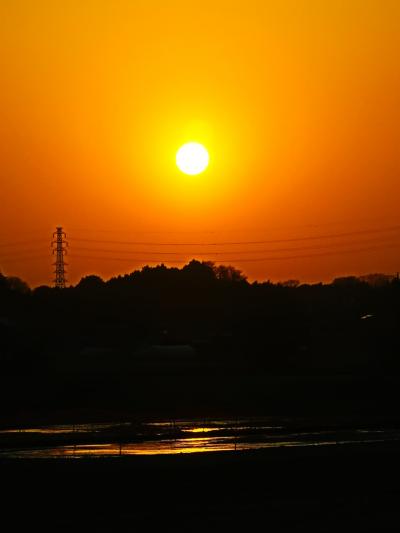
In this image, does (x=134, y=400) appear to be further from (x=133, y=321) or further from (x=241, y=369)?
(x=133, y=321)

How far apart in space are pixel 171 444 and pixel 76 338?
78372mm

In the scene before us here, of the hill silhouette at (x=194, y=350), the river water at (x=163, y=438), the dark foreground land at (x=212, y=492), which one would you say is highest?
the hill silhouette at (x=194, y=350)

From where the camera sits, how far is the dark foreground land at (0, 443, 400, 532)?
26.2m

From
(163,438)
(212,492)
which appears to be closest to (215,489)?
(212,492)

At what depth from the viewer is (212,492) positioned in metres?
31.1

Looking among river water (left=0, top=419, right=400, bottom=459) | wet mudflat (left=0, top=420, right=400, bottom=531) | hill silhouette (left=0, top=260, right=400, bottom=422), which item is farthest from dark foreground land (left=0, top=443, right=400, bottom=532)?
hill silhouette (left=0, top=260, right=400, bottom=422)

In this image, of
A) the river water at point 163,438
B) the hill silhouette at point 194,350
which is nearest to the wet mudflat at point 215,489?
the river water at point 163,438

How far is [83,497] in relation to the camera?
30109mm

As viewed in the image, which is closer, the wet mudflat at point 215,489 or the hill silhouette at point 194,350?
the wet mudflat at point 215,489

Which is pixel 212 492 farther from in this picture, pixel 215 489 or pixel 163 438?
pixel 163 438

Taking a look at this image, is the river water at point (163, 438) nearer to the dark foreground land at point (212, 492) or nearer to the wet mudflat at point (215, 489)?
the wet mudflat at point (215, 489)

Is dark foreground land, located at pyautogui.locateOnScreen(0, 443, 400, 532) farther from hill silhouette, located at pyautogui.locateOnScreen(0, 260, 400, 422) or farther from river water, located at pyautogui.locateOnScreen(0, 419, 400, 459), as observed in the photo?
hill silhouette, located at pyautogui.locateOnScreen(0, 260, 400, 422)

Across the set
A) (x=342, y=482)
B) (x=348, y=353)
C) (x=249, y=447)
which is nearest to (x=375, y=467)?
(x=342, y=482)

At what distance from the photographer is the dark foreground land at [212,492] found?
2619cm
